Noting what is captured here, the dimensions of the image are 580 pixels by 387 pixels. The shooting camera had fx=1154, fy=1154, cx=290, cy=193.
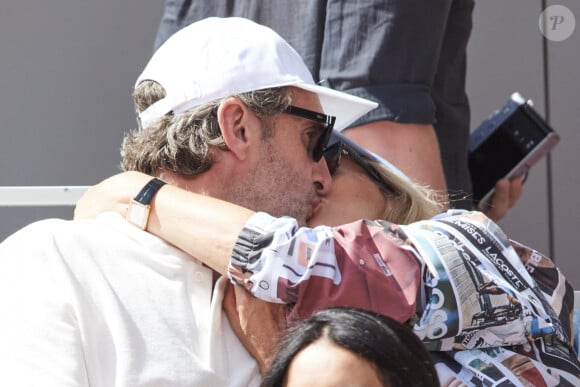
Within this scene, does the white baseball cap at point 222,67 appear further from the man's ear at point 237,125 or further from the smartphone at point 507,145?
the smartphone at point 507,145

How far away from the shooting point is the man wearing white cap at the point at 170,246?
7.39 feet

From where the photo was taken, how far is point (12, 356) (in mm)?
2205

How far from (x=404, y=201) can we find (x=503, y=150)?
0.88 m

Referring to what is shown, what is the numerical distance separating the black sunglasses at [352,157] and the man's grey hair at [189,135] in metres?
0.20

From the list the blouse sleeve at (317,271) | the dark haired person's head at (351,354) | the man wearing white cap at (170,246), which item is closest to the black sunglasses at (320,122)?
the man wearing white cap at (170,246)

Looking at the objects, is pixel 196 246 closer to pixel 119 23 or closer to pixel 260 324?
pixel 260 324

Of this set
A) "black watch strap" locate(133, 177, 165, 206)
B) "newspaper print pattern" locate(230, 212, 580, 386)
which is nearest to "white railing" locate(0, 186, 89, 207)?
"black watch strap" locate(133, 177, 165, 206)

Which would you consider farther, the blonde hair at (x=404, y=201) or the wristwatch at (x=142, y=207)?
the blonde hair at (x=404, y=201)

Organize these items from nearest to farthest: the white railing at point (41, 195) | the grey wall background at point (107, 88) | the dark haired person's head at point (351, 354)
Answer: the dark haired person's head at point (351, 354) < the white railing at point (41, 195) < the grey wall background at point (107, 88)

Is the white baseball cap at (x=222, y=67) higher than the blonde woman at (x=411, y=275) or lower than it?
higher

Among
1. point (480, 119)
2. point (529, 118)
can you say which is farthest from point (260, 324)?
point (480, 119)

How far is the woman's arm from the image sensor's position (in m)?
2.31

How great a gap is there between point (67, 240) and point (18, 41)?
182 centimetres

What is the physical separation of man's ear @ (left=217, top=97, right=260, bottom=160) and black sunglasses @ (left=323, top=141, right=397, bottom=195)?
241 mm
